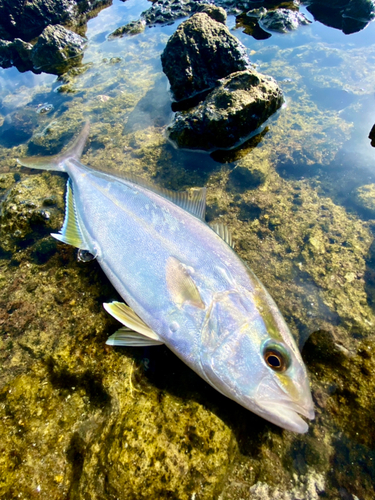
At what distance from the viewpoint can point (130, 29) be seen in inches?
254

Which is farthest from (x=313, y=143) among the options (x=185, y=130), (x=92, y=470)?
(x=92, y=470)

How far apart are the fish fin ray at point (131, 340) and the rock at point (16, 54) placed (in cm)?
759

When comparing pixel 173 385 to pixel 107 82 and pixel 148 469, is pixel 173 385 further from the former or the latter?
pixel 107 82

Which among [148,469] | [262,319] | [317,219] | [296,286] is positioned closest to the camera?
[148,469]

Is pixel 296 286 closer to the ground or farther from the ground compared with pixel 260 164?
closer to the ground

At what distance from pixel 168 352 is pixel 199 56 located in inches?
170

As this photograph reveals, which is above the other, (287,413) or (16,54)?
(16,54)

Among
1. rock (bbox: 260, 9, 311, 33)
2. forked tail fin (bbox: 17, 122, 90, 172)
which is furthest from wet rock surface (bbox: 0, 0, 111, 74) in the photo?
rock (bbox: 260, 9, 311, 33)

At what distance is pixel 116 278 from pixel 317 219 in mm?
2331

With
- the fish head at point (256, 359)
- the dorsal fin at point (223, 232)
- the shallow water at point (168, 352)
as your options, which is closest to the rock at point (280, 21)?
the shallow water at point (168, 352)

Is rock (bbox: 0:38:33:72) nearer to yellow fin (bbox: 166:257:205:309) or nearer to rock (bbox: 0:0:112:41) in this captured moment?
rock (bbox: 0:0:112:41)

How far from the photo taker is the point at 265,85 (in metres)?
3.51

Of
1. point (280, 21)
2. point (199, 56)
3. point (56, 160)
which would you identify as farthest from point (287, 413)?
point (280, 21)

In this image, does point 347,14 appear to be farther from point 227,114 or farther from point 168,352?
point 168,352
